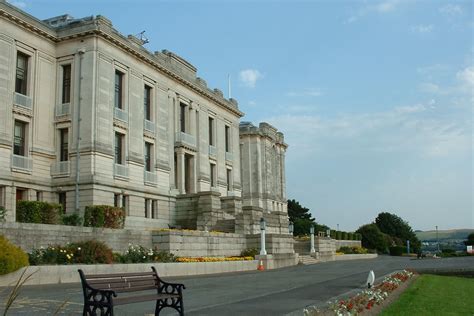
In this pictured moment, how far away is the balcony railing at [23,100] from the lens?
106ft

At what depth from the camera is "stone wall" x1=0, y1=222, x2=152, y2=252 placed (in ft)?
66.1

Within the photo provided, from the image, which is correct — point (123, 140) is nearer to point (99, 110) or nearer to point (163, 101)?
point (99, 110)

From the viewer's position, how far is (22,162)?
105 ft

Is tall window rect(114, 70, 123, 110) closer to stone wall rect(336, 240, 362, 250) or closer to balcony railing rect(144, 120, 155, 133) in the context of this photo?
balcony railing rect(144, 120, 155, 133)

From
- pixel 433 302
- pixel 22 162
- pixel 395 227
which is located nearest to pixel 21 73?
pixel 22 162

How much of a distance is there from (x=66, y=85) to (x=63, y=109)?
1.89 meters

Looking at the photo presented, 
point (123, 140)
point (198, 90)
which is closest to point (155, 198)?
point (123, 140)

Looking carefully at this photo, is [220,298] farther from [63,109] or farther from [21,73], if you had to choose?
[21,73]

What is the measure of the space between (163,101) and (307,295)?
29.4 m

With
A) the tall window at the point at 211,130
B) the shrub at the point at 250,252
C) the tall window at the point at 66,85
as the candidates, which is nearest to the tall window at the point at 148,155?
the tall window at the point at 66,85

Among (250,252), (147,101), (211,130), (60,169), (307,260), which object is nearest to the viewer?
(60,169)

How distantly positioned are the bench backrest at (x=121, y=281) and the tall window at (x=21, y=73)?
26.8 metres

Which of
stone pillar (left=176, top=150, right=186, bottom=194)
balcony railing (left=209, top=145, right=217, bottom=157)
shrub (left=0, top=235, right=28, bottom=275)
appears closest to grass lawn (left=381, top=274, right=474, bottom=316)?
shrub (left=0, top=235, right=28, bottom=275)

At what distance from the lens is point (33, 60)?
3391 cm
